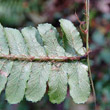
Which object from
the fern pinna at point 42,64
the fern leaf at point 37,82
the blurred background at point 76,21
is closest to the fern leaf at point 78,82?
the fern pinna at point 42,64

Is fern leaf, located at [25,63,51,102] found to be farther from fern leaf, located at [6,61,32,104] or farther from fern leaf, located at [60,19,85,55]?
fern leaf, located at [60,19,85,55]

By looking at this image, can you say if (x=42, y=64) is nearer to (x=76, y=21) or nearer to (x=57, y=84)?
(x=57, y=84)

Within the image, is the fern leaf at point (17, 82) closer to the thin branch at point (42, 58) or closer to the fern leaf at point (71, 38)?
the thin branch at point (42, 58)

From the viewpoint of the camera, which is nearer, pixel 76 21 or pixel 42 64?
pixel 42 64

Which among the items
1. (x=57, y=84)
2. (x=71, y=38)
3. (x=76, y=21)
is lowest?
(x=76, y=21)

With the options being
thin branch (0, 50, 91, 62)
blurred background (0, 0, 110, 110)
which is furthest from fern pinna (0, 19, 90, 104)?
blurred background (0, 0, 110, 110)

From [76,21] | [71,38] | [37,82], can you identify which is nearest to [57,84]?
[37,82]
